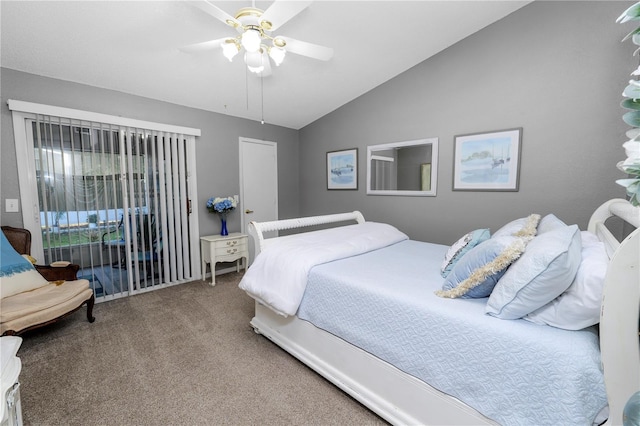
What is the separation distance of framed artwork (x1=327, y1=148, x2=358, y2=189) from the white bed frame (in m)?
1.56

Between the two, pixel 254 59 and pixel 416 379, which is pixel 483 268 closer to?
pixel 416 379

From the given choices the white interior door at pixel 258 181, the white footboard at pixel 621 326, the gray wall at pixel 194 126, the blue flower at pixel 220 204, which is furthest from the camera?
the white interior door at pixel 258 181

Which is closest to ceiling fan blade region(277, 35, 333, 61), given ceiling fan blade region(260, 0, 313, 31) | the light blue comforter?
ceiling fan blade region(260, 0, 313, 31)

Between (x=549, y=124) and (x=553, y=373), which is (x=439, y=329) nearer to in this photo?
(x=553, y=373)

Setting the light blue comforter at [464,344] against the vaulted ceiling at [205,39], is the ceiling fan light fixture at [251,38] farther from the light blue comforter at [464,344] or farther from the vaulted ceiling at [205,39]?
the light blue comforter at [464,344]

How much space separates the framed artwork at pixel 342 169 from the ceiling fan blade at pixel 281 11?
2.41m

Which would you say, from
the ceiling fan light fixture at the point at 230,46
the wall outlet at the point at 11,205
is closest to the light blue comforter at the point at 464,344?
the ceiling fan light fixture at the point at 230,46

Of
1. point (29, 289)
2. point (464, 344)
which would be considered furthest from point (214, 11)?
point (29, 289)

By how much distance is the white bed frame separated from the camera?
865mm

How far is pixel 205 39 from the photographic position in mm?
2387

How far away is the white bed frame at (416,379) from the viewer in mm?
865

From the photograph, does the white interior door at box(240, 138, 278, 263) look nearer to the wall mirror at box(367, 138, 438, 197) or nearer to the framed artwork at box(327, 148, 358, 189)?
the framed artwork at box(327, 148, 358, 189)

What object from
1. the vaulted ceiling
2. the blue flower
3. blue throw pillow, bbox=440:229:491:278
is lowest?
blue throw pillow, bbox=440:229:491:278

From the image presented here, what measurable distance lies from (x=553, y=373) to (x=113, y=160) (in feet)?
12.7
